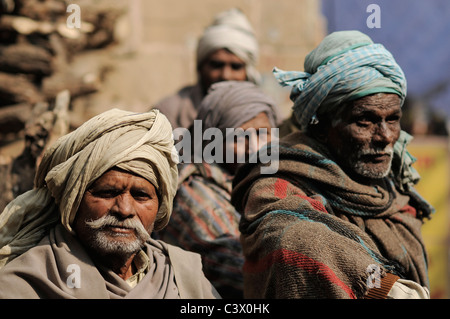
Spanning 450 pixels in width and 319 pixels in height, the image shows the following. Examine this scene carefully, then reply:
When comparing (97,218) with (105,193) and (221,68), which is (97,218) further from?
(221,68)

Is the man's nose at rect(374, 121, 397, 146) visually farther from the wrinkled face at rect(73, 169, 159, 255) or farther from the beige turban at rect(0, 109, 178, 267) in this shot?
the wrinkled face at rect(73, 169, 159, 255)

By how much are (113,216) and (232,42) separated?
4.56 m

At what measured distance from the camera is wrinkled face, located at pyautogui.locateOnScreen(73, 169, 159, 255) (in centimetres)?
377

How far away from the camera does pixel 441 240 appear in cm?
852

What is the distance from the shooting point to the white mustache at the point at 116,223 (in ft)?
12.3

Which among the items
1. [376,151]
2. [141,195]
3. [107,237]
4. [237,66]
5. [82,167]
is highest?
[237,66]

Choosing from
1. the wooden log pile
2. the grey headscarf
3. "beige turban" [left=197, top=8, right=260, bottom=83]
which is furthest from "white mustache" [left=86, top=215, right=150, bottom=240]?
"beige turban" [left=197, top=8, right=260, bottom=83]

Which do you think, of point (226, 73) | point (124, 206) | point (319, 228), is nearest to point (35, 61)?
point (226, 73)

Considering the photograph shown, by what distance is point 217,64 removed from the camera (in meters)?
7.87

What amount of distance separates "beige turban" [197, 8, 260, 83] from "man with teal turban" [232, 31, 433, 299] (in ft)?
10.6

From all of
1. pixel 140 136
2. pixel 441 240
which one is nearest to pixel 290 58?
pixel 441 240

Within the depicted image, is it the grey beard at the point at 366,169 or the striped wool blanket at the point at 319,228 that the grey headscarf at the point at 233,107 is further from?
the grey beard at the point at 366,169

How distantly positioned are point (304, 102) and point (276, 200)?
68 cm
